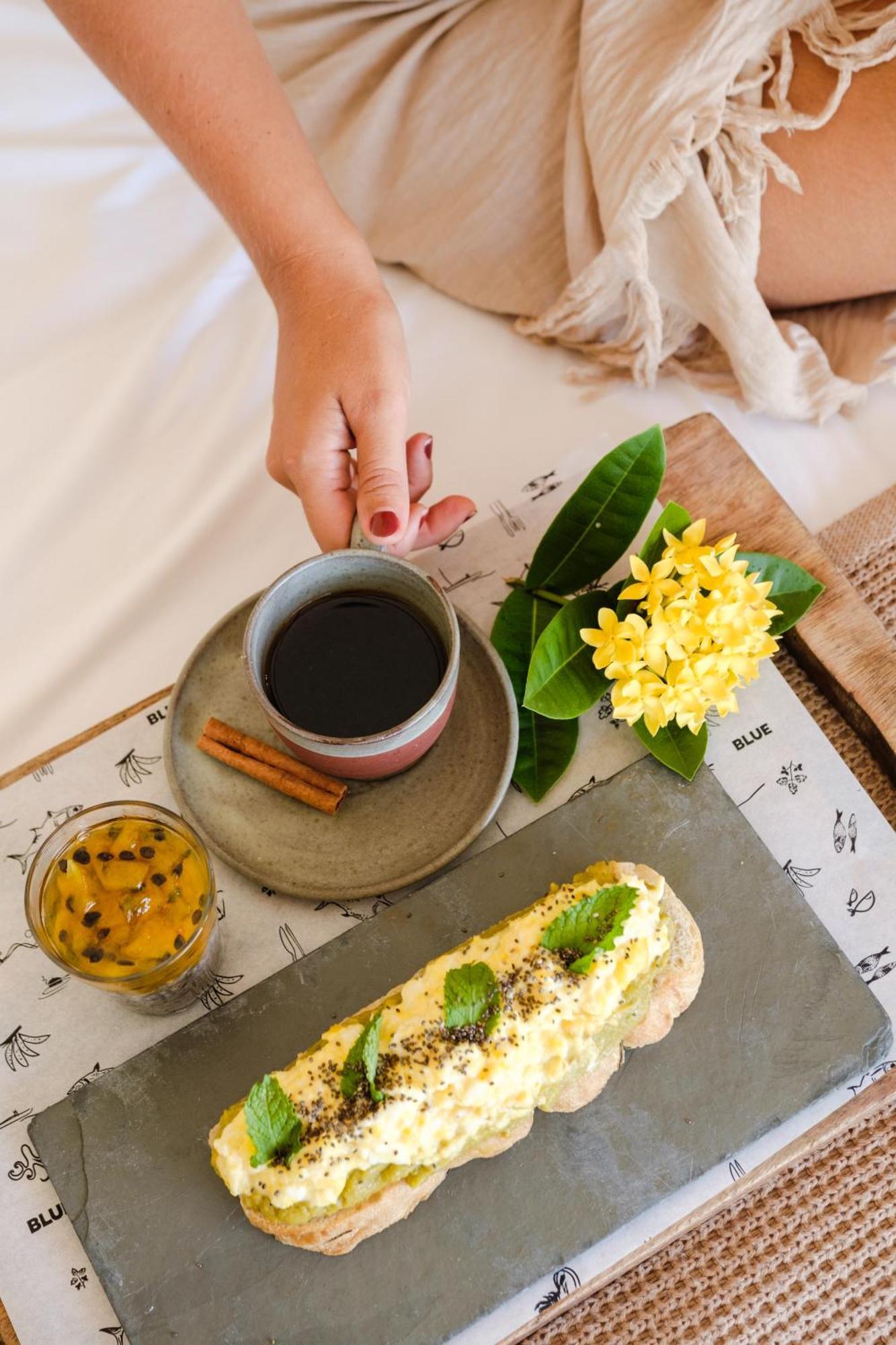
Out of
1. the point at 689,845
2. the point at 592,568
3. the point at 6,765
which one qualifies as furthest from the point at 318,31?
the point at 689,845

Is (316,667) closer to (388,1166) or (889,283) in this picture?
(388,1166)

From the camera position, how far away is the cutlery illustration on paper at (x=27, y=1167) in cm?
108

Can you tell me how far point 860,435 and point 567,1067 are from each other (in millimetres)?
1000

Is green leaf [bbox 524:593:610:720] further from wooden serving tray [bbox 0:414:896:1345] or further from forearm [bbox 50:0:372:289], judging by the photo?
forearm [bbox 50:0:372:289]

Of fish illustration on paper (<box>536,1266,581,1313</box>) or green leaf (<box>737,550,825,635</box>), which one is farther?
green leaf (<box>737,550,825,635</box>)

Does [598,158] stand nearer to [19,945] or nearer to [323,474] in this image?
[323,474]

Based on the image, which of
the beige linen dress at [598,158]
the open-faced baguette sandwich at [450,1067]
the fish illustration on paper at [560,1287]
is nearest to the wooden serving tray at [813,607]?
the beige linen dress at [598,158]

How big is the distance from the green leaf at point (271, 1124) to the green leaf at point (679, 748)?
528mm

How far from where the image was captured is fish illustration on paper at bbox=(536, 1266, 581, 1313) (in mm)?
1050

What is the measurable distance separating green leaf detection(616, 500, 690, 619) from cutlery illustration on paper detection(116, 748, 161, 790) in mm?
572

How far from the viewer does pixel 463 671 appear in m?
1.21

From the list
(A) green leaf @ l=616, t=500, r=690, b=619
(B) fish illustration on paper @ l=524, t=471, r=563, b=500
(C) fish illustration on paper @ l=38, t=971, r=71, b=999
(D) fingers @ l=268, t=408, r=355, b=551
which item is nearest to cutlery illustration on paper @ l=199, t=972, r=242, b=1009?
(C) fish illustration on paper @ l=38, t=971, r=71, b=999

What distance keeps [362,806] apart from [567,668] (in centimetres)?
27

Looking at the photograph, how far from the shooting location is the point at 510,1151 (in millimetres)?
1069
